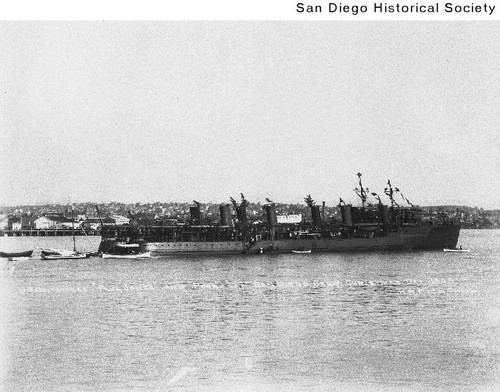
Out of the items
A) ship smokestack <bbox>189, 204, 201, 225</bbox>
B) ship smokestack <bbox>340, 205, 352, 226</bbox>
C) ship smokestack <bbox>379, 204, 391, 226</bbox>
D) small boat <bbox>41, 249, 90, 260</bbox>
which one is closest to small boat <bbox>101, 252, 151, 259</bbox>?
small boat <bbox>41, 249, 90, 260</bbox>

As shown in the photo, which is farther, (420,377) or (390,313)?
(390,313)

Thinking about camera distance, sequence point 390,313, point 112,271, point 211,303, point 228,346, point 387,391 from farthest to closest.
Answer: point 112,271 < point 211,303 < point 390,313 < point 228,346 < point 387,391

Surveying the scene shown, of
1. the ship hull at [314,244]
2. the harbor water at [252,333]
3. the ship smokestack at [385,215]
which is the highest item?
the ship smokestack at [385,215]

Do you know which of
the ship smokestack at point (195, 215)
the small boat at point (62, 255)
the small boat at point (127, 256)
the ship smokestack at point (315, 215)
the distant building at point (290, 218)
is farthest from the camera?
the distant building at point (290, 218)

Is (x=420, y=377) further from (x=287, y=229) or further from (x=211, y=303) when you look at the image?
(x=287, y=229)

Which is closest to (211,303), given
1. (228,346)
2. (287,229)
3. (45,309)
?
(45,309)

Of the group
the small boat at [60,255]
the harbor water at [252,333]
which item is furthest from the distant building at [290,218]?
the harbor water at [252,333]

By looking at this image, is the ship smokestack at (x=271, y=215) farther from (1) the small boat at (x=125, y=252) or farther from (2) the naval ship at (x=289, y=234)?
(1) the small boat at (x=125, y=252)

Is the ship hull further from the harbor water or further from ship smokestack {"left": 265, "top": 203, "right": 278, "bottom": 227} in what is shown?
the harbor water
